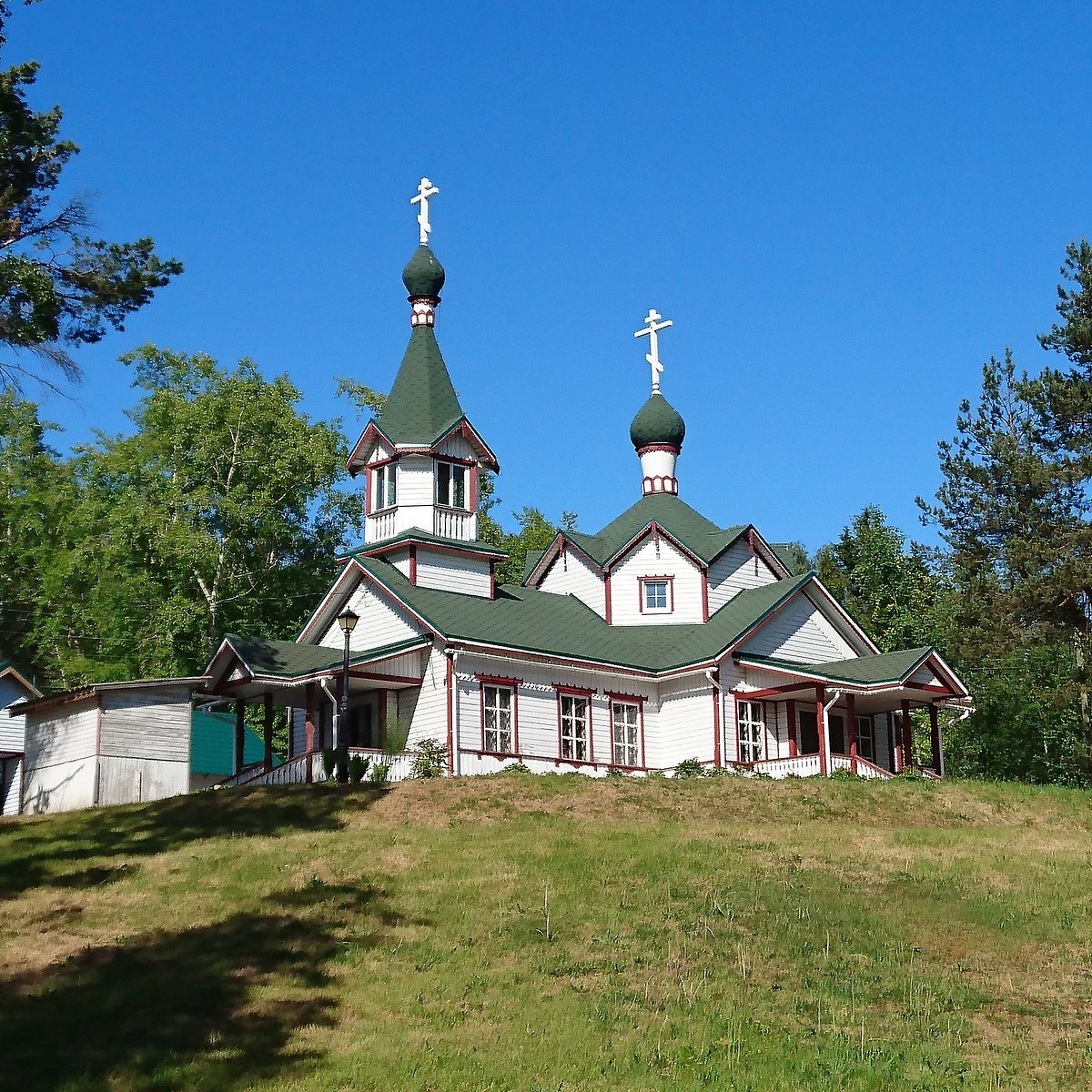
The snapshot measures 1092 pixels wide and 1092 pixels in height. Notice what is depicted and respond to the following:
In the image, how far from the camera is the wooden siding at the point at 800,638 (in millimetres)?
34406

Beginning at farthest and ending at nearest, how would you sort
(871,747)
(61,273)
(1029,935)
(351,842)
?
(871,747)
(61,273)
(351,842)
(1029,935)

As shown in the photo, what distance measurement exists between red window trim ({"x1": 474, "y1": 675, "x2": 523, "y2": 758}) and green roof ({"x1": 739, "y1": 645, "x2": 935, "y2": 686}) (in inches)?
221

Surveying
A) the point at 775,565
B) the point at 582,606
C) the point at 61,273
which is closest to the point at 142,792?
the point at 61,273

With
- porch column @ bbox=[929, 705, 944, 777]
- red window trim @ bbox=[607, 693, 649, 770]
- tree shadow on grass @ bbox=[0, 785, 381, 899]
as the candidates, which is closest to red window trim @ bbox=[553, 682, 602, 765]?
red window trim @ bbox=[607, 693, 649, 770]

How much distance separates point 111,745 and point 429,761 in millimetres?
6436

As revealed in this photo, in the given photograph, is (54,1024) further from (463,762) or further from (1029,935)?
(463,762)

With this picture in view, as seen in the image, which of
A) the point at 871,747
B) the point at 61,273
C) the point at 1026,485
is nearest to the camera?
the point at 61,273

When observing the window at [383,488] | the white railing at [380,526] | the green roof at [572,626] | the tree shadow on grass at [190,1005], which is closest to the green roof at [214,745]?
the white railing at [380,526]

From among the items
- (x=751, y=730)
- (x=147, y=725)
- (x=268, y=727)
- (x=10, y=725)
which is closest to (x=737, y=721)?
(x=751, y=730)

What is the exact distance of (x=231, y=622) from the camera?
4706 centimetres

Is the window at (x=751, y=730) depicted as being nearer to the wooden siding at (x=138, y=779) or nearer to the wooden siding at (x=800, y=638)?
the wooden siding at (x=800, y=638)

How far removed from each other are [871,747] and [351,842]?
17367 mm

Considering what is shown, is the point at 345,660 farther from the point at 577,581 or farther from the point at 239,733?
the point at 577,581

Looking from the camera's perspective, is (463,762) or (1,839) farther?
(463,762)
